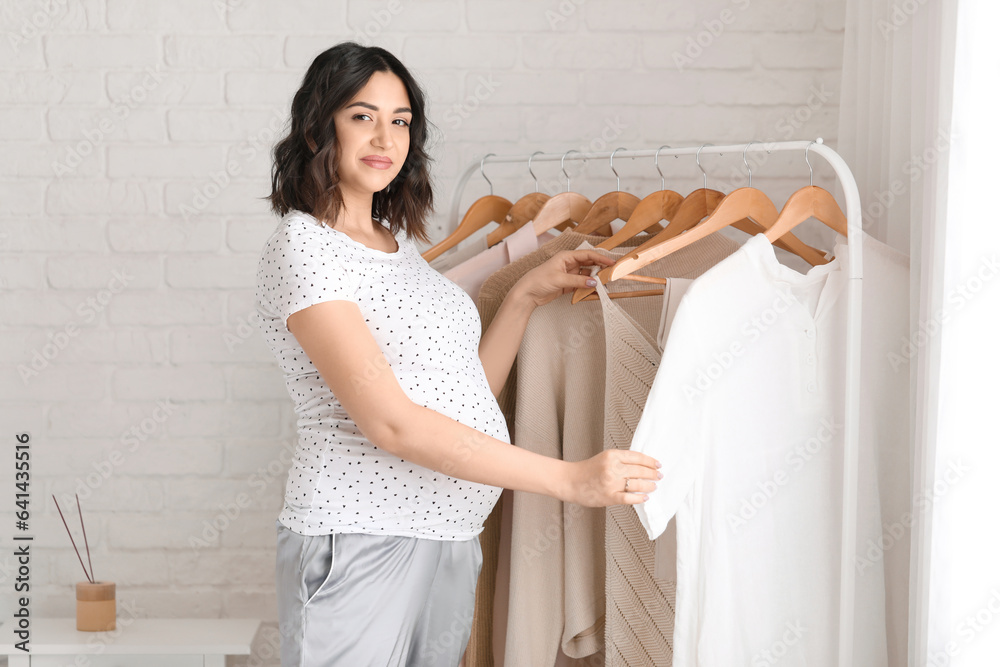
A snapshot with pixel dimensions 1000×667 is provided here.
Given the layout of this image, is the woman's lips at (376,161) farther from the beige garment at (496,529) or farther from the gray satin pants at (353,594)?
the gray satin pants at (353,594)

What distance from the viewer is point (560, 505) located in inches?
56.1

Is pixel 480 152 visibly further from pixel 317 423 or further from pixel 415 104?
pixel 317 423

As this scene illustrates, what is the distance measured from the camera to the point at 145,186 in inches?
74.7

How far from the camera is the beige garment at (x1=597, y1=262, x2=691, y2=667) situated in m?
1.29

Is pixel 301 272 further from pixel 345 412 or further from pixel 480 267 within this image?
pixel 480 267

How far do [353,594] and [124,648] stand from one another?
0.79 metres

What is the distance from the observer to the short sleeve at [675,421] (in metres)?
1.17

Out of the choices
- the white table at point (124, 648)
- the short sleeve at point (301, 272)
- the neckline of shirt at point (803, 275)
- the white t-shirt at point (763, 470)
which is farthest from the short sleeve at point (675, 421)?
the white table at point (124, 648)

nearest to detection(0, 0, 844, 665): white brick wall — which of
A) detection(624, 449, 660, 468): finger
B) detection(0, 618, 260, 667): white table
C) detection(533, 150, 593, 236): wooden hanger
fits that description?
detection(0, 618, 260, 667): white table

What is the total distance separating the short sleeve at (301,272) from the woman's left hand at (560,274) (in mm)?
329

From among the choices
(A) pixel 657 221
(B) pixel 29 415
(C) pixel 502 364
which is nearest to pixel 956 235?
(A) pixel 657 221

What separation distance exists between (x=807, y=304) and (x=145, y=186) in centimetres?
144

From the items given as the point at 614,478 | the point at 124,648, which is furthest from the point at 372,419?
the point at 124,648

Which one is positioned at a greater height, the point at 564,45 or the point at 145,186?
the point at 564,45
